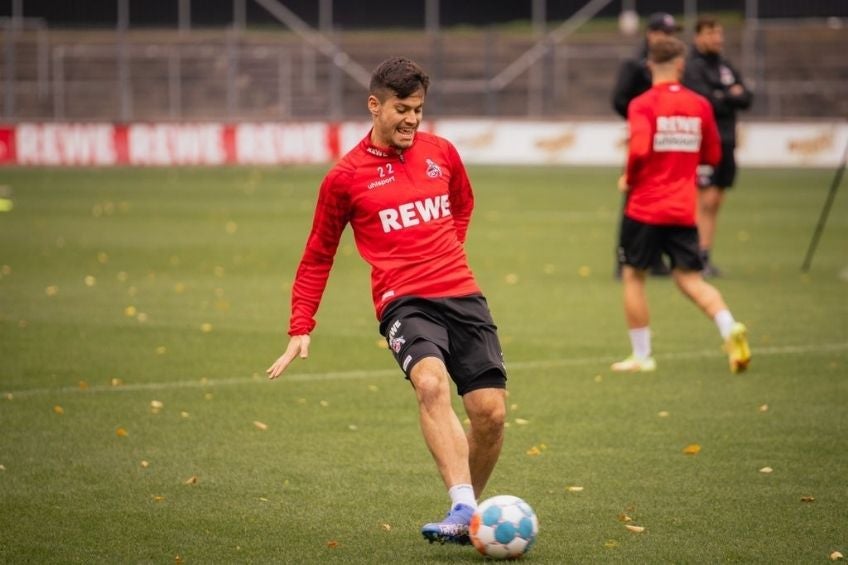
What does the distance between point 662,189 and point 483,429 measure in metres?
4.79

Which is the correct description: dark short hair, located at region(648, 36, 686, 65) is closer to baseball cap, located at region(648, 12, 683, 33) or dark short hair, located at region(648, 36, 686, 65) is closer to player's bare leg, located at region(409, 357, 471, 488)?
baseball cap, located at region(648, 12, 683, 33)

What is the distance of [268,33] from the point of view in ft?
148

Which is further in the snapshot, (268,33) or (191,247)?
(268,33)

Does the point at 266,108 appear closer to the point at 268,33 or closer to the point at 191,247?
the point at 268,33

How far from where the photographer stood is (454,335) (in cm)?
643

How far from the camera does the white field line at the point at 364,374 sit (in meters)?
10.1

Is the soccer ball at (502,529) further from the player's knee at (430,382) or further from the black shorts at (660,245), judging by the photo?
the black shorts at (660,245)

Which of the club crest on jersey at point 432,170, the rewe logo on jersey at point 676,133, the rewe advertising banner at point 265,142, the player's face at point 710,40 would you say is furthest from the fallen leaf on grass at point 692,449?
the rewe advertising banner at point 265,142

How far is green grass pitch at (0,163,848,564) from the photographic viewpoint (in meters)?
6.56

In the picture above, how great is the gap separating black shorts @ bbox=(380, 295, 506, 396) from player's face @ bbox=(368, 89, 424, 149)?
655 mm

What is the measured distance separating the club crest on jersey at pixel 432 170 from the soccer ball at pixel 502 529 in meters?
1.39

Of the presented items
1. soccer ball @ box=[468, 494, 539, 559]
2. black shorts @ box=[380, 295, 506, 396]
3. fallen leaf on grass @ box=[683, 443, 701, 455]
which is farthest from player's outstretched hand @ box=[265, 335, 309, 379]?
→ fallen leaf on grass @ box=[683, 443, 701, 455]

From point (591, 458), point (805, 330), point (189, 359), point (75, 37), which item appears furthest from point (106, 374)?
point (75, 37)

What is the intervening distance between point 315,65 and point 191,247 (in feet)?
75.1
